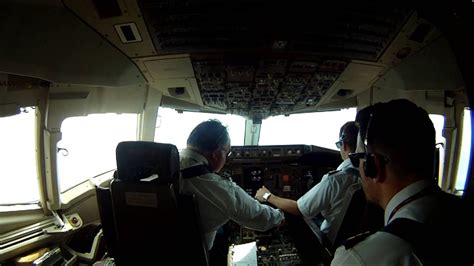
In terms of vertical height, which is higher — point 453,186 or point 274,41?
point 274,41

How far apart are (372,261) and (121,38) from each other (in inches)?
71.0

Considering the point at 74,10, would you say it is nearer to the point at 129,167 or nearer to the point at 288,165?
the point at 129,167

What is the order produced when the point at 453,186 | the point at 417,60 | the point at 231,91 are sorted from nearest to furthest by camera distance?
the point at 417,60 < the point at 453,186 < the point at 231,91

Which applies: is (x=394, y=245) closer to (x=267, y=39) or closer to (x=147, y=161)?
(x=147, y=161)

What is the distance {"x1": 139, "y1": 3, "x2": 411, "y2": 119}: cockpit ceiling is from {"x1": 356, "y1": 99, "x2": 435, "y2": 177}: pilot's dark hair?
76cm

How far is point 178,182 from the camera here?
5.67 feet

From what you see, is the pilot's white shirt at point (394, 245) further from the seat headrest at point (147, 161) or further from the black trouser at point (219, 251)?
the black trouser at point (219, 251)

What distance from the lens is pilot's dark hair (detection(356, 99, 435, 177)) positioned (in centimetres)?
98

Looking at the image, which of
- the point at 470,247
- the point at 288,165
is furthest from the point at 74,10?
the point at 288,165


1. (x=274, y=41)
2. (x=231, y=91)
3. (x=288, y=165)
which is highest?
(x=274, y=41)

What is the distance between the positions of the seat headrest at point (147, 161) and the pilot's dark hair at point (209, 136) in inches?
15.5

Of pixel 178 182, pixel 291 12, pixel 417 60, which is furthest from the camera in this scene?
pixel 417 60

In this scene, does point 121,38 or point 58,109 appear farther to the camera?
point 58,109

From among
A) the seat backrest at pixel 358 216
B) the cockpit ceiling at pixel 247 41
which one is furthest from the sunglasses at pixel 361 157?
the cockpit ceiling at pixel 247 41
